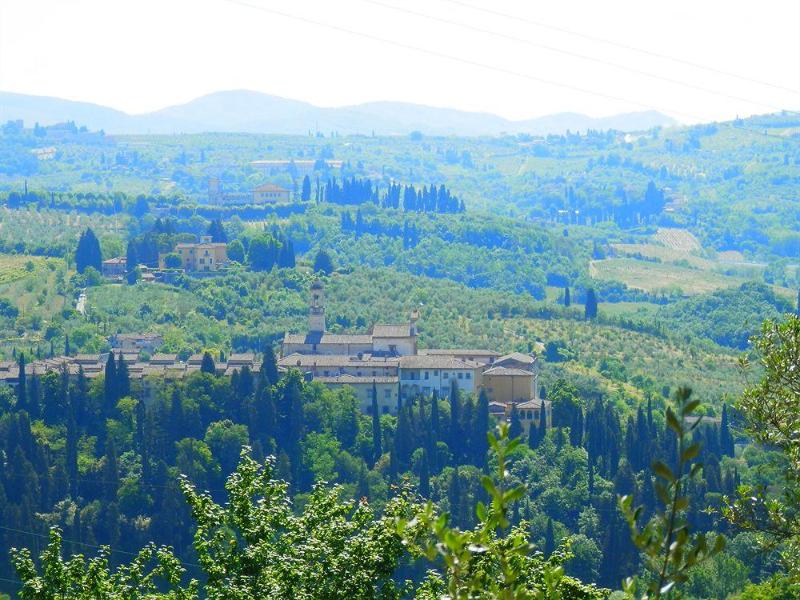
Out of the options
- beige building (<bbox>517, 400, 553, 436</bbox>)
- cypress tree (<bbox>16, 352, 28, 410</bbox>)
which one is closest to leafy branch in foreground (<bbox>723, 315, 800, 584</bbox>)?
beige building (<bbox>517, 400, 553, 436</bbox>)

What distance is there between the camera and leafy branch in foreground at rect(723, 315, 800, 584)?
1014 inches

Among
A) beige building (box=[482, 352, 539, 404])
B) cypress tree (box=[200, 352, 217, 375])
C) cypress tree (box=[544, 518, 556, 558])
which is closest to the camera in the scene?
cypress tree (box=[544, 518, 556, 558])

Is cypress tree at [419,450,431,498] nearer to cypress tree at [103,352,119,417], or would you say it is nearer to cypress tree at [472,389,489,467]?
cypress tree at [472,389,489,467]

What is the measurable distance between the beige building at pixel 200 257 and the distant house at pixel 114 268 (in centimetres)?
284

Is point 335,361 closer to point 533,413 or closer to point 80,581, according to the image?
point 533,413

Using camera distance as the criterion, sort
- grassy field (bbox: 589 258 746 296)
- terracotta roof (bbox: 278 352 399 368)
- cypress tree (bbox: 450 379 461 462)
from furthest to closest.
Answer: grassy field (bbox: 589 258 746 296) < terracotta roof (bbox: 278 352 399 368) < cypress tree (bbox: 450 379 461 462)

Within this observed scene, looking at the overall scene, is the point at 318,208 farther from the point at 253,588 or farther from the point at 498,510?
the point at 498,510

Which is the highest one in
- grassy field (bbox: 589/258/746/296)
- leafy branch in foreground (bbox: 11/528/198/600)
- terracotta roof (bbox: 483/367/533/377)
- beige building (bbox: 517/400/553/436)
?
leafy branch in foreground (bbox: 11/528/198/600)

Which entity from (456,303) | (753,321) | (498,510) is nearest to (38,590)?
(498,510)

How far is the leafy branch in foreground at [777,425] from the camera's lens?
84.5 feet

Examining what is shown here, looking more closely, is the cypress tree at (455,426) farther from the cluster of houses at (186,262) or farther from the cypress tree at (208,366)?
the cluster of houses at (186,262)

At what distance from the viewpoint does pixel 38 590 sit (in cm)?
2767

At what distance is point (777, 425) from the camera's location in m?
26.7

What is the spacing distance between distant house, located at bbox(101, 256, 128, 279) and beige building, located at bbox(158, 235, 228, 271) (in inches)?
112
